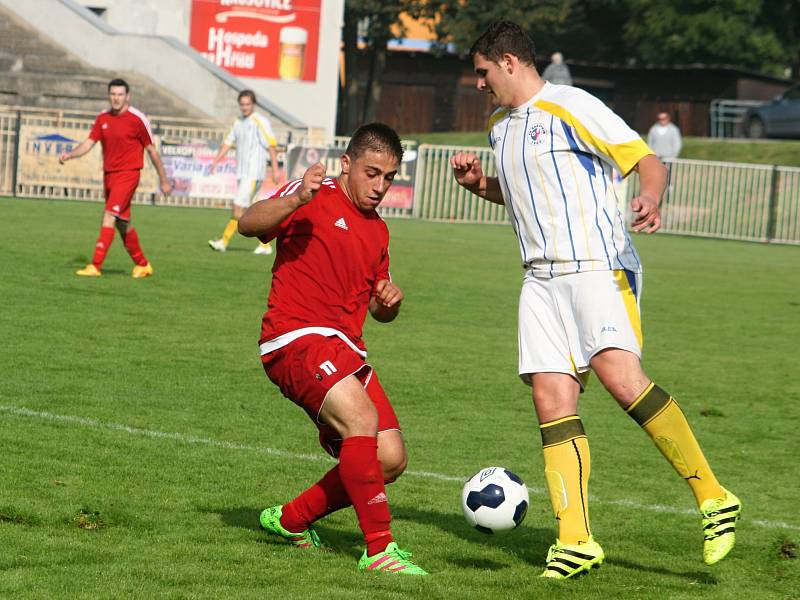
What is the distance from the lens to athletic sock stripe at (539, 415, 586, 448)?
18.1 ft

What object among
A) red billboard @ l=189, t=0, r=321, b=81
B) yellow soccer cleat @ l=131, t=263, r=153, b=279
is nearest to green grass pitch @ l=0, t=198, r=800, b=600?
yellow soccer cleat @ l=131, t=263, r=153, b=279

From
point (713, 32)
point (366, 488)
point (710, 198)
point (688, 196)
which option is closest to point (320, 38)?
point (688, 196)

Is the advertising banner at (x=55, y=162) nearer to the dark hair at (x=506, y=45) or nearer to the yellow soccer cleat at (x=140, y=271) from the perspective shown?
the yellow soccer cleat at (x=140, y=271)

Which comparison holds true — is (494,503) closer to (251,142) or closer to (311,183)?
(311,183)

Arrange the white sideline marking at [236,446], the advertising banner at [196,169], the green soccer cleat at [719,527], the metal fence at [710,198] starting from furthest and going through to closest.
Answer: the metal fence at [710,198]
the advertising banner at [196,169]
the white sideline marking at [236,446]
the green soccer cleat at [719,527]

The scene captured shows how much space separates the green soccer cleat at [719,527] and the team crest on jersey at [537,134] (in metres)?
1.58

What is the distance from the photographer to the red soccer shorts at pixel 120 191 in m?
14.9

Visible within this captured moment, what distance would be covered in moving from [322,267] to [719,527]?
184 centimetres

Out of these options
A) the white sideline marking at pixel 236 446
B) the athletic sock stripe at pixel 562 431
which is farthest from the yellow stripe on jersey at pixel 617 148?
the white sideline marking at pixel 236 446

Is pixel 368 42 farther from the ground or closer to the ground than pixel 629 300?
farther from the ground

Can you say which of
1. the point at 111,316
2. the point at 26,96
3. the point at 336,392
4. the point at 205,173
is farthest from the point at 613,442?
the point at 26,96

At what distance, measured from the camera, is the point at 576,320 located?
5543 millimetres

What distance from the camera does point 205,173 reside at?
95.0 ft

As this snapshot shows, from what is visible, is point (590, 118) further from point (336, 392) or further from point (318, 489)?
point (318, 489)
